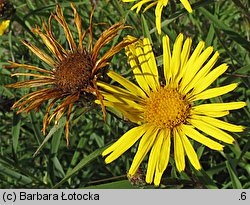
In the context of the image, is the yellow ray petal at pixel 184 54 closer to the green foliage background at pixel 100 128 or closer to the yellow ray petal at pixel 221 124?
the yellow ray petal at pixel 221 124

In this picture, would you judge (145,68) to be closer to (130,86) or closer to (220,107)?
(130,86)

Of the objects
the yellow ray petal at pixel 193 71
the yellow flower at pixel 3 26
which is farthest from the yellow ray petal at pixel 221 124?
the yellow flower at pixel 3 26

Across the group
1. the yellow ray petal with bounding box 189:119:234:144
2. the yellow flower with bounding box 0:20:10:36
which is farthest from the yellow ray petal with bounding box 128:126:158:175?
the yellow flower with bounding box 0:20:10:36

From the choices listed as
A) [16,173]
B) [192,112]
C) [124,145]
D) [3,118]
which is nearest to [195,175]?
[192,112]

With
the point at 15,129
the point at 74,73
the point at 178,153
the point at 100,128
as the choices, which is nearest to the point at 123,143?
the point at 178,153

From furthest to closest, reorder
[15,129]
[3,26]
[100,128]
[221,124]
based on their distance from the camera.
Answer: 1. [100,128]
2. [3,26]
3. [15,129]
4. [221,124]

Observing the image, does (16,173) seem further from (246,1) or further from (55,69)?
(246,1)

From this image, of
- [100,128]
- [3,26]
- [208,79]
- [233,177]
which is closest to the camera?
[208,79]

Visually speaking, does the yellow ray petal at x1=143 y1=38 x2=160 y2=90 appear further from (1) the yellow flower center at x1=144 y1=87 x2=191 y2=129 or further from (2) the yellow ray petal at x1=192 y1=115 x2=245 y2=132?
(2) the yellow ray petal at x1=192 y1=115 x2=245 y2=132
